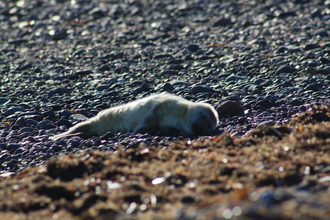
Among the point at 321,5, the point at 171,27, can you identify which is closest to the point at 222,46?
the point at 171,27

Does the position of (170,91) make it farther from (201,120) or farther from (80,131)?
(201,120)

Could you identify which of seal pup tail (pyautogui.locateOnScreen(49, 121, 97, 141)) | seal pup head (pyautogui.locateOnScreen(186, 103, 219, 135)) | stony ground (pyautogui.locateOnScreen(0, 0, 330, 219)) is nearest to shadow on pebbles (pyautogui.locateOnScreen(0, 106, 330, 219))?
stony ground (pyautogui.locateOnScreen(0, 0, 330, 219))

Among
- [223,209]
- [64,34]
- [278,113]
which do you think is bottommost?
[278,113]

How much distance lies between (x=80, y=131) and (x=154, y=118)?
113 centimetres

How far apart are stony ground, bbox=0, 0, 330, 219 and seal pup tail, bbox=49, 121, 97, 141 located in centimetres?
27

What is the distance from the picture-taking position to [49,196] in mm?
3977

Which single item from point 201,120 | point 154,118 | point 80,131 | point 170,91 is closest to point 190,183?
point 201,120

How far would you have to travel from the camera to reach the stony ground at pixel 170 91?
3752mm

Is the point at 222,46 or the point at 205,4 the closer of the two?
the point at 222,46

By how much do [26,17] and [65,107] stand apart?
354 inches

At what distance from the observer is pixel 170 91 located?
8.76 meters

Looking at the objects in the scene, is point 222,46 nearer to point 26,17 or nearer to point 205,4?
point 205,4

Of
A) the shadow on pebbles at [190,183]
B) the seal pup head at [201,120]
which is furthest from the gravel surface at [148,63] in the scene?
the shadow on pebbles at [190,183]

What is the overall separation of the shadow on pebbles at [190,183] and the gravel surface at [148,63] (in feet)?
4.30
